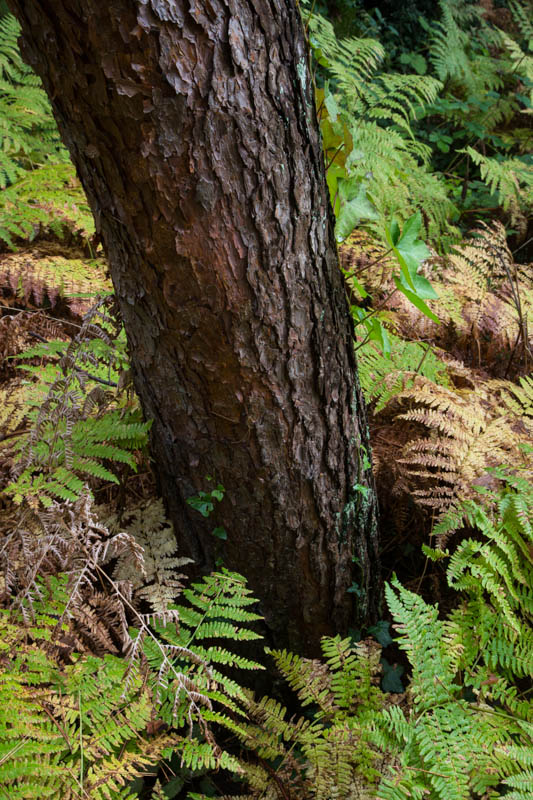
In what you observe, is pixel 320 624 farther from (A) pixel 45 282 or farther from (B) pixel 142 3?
(A) pixel 45 282

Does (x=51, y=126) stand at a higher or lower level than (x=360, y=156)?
lower

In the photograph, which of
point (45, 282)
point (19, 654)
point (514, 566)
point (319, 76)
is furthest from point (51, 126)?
point (514, 566)

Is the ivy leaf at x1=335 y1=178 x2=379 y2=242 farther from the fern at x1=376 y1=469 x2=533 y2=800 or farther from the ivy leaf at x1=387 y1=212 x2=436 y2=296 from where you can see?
the fern at x1=376 y1=469 x2=533 y2=800

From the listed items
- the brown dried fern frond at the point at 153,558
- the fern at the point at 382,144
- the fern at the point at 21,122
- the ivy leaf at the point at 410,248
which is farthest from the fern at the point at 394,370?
the fern at the point at 21,122

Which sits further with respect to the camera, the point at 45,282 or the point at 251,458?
the point at 45,282

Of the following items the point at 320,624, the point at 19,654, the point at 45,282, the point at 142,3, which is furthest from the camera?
the point at 45,282

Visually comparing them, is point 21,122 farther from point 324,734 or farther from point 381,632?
point 324,734

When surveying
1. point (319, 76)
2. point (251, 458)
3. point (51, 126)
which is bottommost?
point (251, 458)

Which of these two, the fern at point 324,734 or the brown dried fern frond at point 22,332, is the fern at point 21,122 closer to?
the brown dried fern frond at point 22,332

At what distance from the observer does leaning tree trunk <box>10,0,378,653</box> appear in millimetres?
882

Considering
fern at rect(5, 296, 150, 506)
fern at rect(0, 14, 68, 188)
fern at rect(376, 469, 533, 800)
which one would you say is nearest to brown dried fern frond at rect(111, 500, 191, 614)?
fern at rect(5, 296, 150, 506)

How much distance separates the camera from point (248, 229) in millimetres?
1062

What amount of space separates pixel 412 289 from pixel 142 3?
87cm

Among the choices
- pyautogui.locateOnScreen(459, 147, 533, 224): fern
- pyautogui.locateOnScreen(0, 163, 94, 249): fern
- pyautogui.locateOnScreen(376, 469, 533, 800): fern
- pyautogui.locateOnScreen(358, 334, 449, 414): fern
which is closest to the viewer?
pyautogui.locateOnScreen(376, 469, 533, 800): fern
